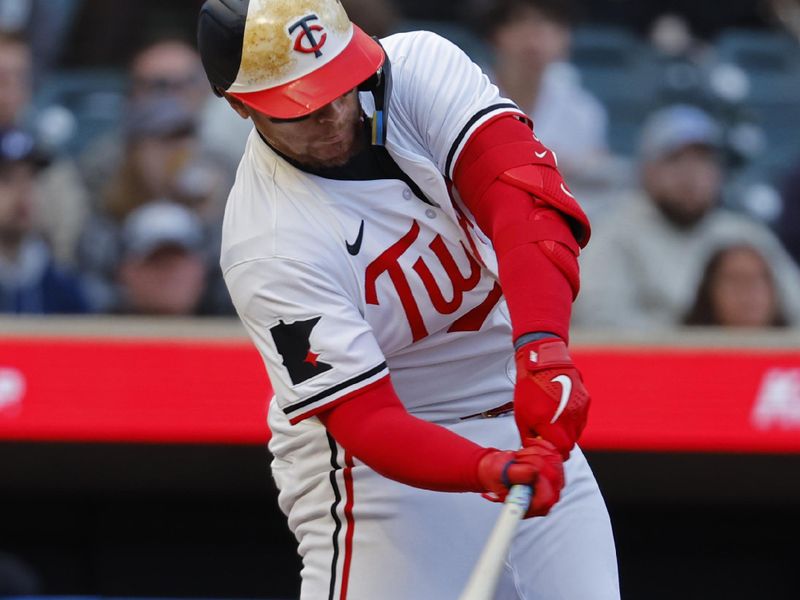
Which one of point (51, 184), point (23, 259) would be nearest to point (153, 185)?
point (51, 184)

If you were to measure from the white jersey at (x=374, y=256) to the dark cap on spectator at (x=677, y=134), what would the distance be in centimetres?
199

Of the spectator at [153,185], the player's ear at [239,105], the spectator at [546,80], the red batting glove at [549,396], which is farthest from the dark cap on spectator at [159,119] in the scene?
the red batting glove at [549,396]

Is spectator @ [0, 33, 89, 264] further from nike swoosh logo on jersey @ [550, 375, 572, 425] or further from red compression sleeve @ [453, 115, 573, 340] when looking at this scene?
nike swoosh logo on jersey @ [550, 375, 572, 425]

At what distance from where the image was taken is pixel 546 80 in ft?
13.1

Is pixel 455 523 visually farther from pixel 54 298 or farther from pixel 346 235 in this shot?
pixel 54 298

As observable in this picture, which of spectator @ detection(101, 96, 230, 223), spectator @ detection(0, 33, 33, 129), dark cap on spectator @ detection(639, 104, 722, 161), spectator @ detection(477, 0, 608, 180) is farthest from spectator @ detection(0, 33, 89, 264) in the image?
dark cap on spectator @ detection(639, 104, 722, 161)

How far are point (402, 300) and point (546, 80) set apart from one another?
2.24m

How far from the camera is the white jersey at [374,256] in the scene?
1806 mm

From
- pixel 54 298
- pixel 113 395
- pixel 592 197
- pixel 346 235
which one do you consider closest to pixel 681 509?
pixel 592 197

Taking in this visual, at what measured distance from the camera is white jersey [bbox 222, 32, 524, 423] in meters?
1.81

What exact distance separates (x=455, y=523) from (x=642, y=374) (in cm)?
149

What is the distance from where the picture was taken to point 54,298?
3695 millimetres

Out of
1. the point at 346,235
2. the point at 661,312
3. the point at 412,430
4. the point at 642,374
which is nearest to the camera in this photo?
the point at 412,430

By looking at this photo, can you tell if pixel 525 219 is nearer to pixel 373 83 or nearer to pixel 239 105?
pixel 373 83
